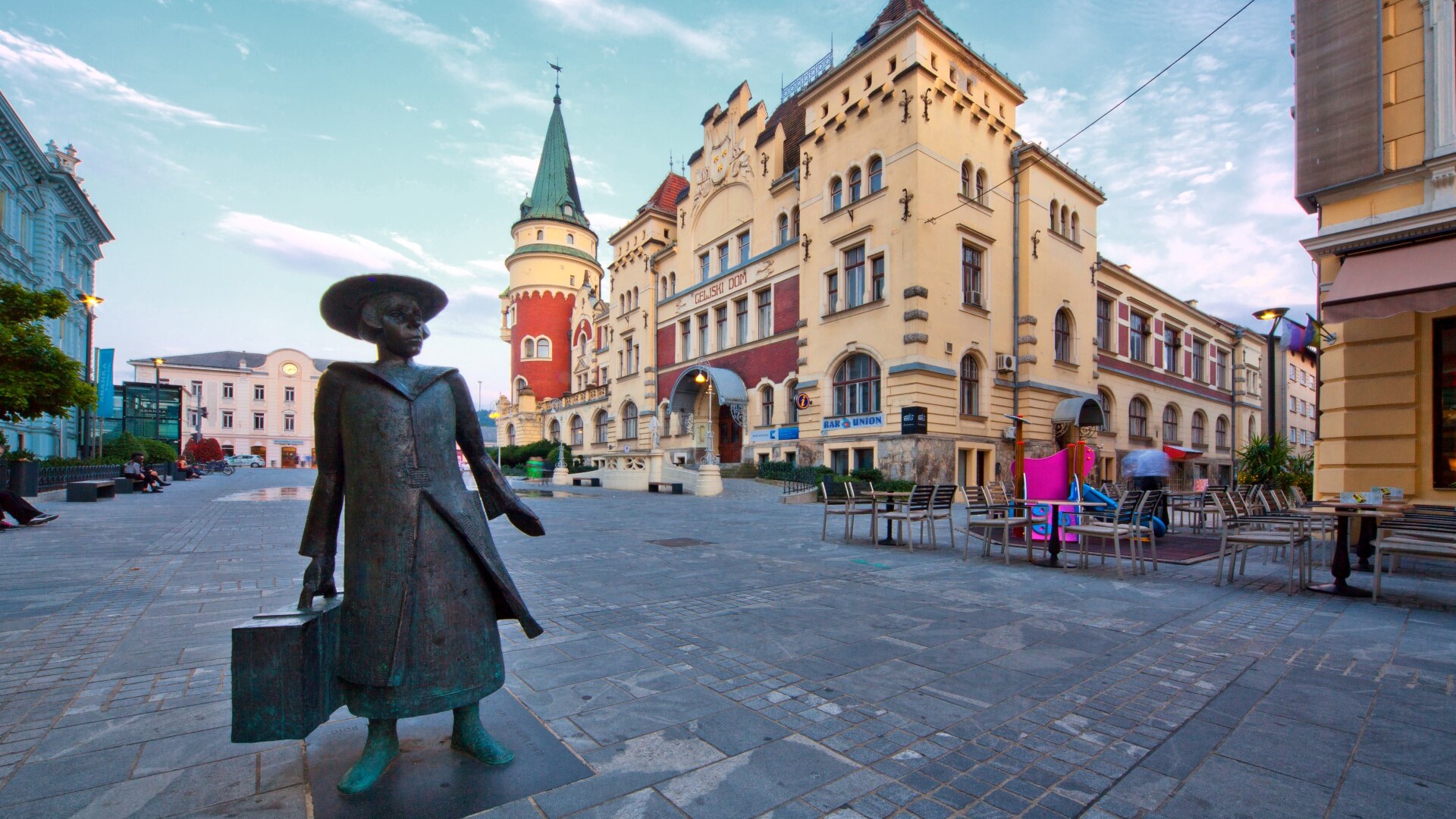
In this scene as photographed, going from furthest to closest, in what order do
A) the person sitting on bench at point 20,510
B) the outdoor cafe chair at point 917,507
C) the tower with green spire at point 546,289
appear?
the tower with green spire at point 546,289 < the person sitting on bench at point 20,510 < the outdoor cafe chair at point 917,507

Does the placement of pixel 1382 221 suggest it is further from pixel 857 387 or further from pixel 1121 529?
pixel 857 387

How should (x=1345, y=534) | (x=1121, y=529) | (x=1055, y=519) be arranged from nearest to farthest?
(x=1345, y=534) < (x=1121, y=529) < (x=1055, y=519)

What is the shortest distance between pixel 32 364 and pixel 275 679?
570 inches

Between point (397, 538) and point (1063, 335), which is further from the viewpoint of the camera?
point (1063, 335)

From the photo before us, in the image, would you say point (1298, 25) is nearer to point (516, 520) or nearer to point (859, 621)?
point (859, 621)

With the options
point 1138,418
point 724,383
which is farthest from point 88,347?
point 1138,418

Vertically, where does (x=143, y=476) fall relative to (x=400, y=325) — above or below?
below

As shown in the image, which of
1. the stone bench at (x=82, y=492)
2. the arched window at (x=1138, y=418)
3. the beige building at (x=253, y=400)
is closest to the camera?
the stone bench at (x=82, y=492)

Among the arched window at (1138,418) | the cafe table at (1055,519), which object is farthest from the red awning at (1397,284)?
the arched window at (1138,418)

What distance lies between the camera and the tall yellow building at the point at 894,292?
909 inches

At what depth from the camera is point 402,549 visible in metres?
2.44

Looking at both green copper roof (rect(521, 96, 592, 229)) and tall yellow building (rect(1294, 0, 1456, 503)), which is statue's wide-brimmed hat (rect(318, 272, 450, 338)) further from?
green copper roof (rect(521, 96, 592, 229))

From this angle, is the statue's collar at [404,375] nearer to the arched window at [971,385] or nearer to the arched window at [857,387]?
the arched window at [857,387]

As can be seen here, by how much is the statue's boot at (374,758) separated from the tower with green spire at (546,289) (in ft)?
170
